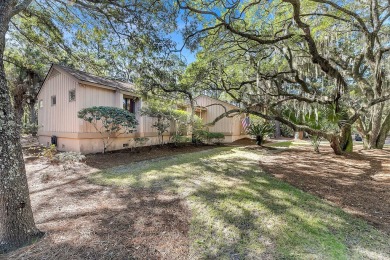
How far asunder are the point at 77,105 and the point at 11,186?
7164 mm

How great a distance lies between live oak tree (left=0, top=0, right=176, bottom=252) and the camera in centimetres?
228

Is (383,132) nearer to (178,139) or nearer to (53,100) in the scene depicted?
(178,139)

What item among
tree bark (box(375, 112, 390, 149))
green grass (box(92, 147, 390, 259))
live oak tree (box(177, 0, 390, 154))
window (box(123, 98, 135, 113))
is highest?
live oak tree (box(177, 0, 390, 154))

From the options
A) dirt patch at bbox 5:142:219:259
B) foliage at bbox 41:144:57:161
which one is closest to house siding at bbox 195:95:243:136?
foliage at bbox 41:144:57:161

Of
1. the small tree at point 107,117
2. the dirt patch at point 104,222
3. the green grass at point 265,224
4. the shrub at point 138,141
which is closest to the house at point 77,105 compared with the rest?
the shrub at point 138,141

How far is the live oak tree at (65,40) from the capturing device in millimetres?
2279

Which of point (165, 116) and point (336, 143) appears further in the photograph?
point (165, 116)

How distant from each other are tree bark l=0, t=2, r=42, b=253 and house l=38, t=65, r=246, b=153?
21.9 feet

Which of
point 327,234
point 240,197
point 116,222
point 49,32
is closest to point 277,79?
point 240,197

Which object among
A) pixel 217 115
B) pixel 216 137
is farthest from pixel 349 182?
pixel 217 115

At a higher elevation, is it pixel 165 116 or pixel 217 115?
pixel 217 115

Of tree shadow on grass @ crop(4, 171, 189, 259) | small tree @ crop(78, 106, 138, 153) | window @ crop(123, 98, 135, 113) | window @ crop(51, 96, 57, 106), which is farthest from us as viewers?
window @ crop(123, 98, 135, 113)

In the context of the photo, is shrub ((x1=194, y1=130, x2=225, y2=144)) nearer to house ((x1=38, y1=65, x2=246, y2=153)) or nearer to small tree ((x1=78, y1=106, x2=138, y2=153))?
house ((x1=38, y1=65, x2=246, y2=153))

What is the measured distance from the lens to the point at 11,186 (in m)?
2.28
